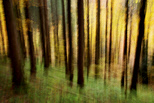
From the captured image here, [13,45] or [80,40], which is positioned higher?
[13,45]

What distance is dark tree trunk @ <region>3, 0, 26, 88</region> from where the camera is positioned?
14.6 feet

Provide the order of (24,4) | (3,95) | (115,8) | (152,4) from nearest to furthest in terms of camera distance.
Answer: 1. (3,95)
2. (24,4)
3. (152,4)
4. (115,8)

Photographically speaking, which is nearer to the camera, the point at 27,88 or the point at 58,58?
the point at 27,88

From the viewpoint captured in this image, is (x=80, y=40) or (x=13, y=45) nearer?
(x=13, y=45)

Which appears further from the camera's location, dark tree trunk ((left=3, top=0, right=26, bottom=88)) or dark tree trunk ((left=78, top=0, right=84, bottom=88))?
dark tree trunk ((left=78, top=0, right=84, bottom=88))

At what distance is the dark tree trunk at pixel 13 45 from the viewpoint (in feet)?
14.6

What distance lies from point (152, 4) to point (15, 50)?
1286cm

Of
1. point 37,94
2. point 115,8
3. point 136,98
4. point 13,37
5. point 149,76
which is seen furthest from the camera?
point 149,76

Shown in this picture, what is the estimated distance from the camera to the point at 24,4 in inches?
265

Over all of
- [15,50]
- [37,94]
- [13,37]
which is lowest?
[37,94]

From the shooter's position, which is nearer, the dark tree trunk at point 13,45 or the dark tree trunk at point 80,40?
the dark tree trunk at point 13,45

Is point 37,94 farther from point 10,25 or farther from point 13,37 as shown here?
point 10,25

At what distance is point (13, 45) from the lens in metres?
4.73

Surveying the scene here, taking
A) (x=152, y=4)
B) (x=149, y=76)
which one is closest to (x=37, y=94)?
(x=152, y=4)
